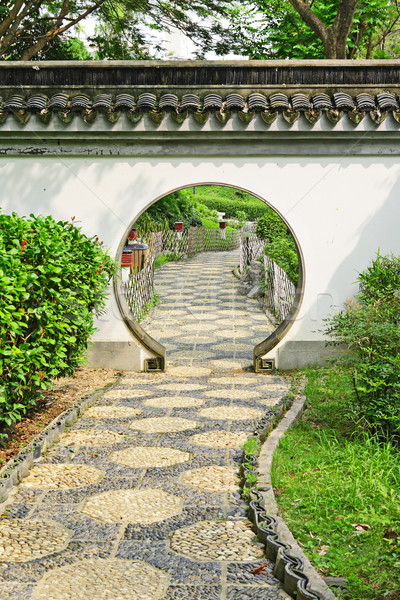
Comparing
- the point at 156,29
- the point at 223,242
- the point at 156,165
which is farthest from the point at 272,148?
the point at 223,242

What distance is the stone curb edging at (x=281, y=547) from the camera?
3365mm

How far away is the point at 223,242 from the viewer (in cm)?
3094

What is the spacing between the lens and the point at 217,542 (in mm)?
4117

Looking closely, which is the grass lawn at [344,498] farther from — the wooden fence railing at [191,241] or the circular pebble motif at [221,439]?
the wooden fence railing at [191,241]

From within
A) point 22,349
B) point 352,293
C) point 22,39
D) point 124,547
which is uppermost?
point 22,39

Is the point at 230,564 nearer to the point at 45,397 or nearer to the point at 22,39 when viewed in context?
the point at 45,397

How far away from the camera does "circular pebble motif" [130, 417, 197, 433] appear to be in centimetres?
646

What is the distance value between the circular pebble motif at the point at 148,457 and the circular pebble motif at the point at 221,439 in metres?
0.31

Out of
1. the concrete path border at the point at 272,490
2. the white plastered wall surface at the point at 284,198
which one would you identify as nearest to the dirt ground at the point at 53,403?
the white plastered wall surface at the point at 284,198

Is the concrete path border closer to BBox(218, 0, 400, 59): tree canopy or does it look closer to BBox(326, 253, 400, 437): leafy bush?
BBox(326, 253, 400, 437): leafy bush

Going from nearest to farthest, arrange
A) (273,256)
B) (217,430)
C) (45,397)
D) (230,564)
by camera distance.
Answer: (230,564) → (217,430) → (45,397) → (273,256)

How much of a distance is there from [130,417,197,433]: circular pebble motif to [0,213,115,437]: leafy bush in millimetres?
1003

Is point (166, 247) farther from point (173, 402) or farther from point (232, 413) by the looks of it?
point (232, 413)

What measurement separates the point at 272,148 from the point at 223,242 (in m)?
22.3
